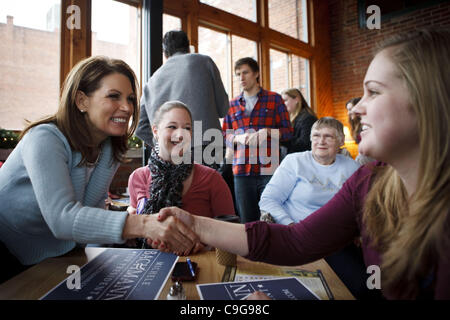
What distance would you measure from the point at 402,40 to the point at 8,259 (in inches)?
54.1

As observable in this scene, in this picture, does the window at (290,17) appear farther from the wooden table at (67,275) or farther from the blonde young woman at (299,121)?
the wooden table at (67,275)

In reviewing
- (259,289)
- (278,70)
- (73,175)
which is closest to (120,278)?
(259,289)

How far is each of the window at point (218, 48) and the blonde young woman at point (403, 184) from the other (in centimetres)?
376

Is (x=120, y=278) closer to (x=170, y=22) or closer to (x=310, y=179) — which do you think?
(x=310, y=179)

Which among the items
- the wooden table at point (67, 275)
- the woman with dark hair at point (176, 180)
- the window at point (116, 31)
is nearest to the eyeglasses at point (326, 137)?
the woman with dark hair at point (176, 180)

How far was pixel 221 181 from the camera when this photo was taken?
171 centimetres

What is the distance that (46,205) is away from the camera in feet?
3.30

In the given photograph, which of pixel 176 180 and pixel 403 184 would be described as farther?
pixel 176 180

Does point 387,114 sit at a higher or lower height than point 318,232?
higher

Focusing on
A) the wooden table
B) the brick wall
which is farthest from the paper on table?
the brick wall

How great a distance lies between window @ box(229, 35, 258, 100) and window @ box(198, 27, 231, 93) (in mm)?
91

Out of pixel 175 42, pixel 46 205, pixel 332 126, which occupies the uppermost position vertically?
pixel 175 42

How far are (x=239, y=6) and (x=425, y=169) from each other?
4858 mm

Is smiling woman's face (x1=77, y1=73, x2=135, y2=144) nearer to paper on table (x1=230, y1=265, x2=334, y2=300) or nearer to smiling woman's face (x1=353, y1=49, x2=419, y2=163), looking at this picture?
paper on table (x1=230, y1=265, x2=334, y2=300)
